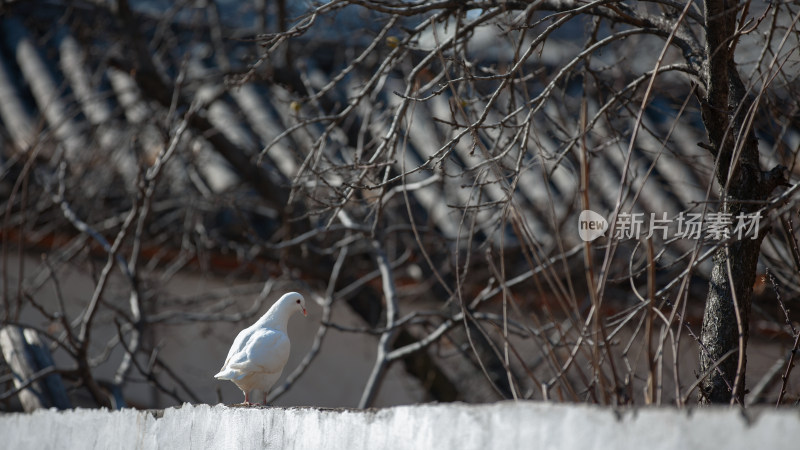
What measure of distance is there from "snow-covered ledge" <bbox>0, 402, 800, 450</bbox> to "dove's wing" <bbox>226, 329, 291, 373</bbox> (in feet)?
0.43

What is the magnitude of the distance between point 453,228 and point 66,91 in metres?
3.36

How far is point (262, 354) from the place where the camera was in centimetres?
243

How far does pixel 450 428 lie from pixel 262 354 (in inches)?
34.9

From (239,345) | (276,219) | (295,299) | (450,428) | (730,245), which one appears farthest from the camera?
(276,219)

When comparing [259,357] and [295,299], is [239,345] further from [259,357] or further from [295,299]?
[295,299]

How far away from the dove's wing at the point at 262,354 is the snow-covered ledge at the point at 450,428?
13 cm

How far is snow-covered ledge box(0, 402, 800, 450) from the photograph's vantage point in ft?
4.26

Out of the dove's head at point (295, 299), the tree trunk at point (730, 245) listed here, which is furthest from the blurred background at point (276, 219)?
the tree trunk at point (730, 245)

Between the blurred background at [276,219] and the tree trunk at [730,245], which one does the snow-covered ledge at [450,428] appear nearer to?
the tree trunk at [730,245]

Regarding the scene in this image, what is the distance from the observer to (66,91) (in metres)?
6.82

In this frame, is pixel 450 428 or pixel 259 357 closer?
pixel 450 428

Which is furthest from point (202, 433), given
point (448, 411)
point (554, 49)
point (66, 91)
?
point (554, 49)

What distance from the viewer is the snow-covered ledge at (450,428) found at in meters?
1.30

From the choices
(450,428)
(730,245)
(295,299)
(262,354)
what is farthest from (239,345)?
(730,245)
